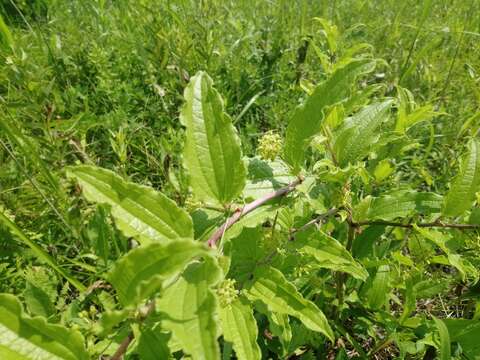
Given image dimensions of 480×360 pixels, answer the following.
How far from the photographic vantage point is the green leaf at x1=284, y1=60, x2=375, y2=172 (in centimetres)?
138

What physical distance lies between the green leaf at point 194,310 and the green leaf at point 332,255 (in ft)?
1.55

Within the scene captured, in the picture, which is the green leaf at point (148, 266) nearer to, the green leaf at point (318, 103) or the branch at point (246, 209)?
the branch at point (246, 209)

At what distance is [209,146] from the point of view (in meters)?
1.34

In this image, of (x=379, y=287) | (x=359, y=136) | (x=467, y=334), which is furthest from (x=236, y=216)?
(x=467, y=334)

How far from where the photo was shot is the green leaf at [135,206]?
113cm

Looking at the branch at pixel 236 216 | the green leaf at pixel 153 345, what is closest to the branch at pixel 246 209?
the branch at pixel 236 216

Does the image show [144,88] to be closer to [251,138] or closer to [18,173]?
[251,138]

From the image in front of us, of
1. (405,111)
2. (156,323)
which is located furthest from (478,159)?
(156,323)

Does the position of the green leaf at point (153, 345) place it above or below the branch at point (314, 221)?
above

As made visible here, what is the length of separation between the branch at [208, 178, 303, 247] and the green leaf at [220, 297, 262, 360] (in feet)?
0.64

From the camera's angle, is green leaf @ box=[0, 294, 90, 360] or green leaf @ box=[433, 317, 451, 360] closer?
green leaf @ box=[0, 294, 90, 360]

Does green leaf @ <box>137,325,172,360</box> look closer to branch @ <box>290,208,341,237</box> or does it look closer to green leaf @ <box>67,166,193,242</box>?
green leaf @ <box>67,166,193,242</box>

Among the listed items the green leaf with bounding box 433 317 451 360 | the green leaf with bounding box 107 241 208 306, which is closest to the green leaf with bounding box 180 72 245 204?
the green leaf with bounding box 107 241 208 306

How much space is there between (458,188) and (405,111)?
458mm
